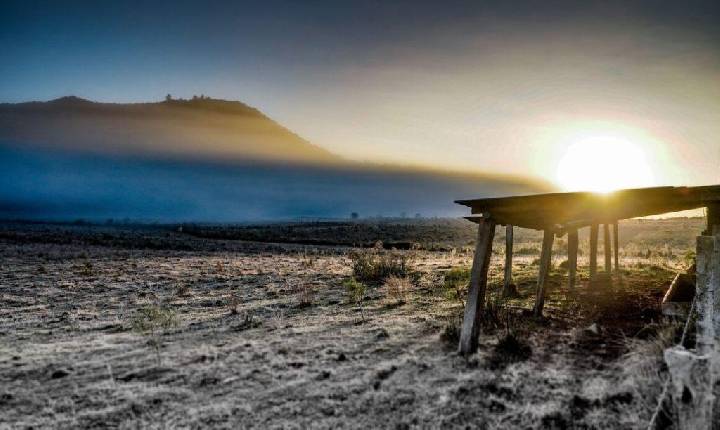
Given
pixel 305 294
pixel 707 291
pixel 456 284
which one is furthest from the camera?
pixel 456 284

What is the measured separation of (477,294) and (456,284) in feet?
24.2

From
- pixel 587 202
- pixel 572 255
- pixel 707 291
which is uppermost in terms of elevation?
pixel 587 202

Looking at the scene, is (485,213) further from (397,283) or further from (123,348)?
(397,283)

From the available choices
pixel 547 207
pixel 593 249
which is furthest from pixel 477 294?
pixel 593 249

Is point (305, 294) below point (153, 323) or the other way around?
the other way around

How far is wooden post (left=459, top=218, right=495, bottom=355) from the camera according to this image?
24.7 feet

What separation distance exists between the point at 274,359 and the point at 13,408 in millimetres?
3498

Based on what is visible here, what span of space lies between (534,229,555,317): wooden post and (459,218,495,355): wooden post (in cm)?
283

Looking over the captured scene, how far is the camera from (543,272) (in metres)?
10.3

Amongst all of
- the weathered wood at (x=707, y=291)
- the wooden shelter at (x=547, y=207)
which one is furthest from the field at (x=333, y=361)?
the wooden shelter at (x=547, y=207)

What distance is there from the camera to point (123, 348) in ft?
28.4

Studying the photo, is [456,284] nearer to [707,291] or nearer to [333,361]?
[333,361]

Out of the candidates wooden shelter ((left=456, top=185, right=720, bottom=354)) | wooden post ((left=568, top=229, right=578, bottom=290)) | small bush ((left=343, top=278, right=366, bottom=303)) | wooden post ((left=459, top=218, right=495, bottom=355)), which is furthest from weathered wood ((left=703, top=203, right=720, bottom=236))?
small bush ((left=343, top=278, right=366, bottom=303))

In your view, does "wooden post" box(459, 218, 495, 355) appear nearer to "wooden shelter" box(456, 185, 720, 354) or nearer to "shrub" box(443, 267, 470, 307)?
"wooden shelter" box(456, 185, 720, 354)
